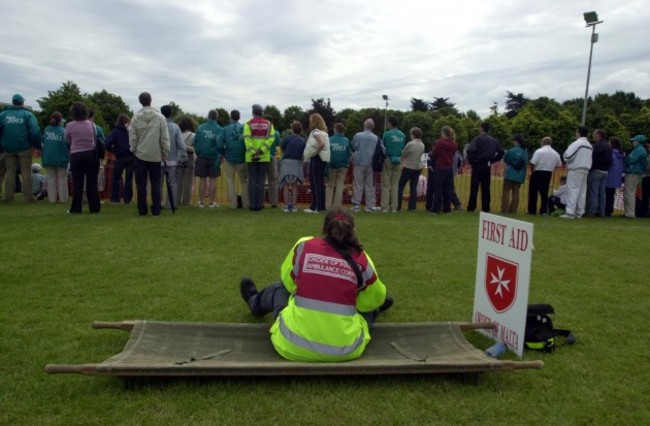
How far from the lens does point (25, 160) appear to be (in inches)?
476

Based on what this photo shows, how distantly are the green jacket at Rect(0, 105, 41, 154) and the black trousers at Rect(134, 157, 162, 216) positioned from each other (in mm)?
3229

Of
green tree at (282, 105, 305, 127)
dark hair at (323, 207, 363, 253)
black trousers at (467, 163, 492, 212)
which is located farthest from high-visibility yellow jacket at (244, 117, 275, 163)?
green tree at (282, 105, 305, 127)

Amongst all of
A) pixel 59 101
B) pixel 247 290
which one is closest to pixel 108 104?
pixel 59 101

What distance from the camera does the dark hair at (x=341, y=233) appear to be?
3.97 metres

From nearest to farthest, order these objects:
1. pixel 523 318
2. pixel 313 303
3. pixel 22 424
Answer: pixel 22 424
pixel 313 303
pixel 523 318

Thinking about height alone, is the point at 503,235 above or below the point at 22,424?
above

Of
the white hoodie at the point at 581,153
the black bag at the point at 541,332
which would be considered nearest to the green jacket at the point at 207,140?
the white hoodie at the point at 581,153

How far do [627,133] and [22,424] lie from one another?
52.9m

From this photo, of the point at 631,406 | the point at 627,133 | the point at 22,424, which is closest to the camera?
the point at 22,424

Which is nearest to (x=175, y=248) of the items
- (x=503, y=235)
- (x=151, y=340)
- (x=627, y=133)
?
(x=151, y=340)

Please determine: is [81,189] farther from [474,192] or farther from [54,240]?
[474,192]

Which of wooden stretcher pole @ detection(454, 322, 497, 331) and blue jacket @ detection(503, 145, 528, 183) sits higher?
blue jacket @ detection(503, 145, 528, 183)

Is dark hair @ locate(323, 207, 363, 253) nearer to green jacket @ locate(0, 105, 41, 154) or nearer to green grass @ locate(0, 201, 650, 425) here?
green grass @ locate(0, 201, 650, 425)

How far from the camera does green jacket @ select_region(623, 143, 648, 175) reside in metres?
13.5
